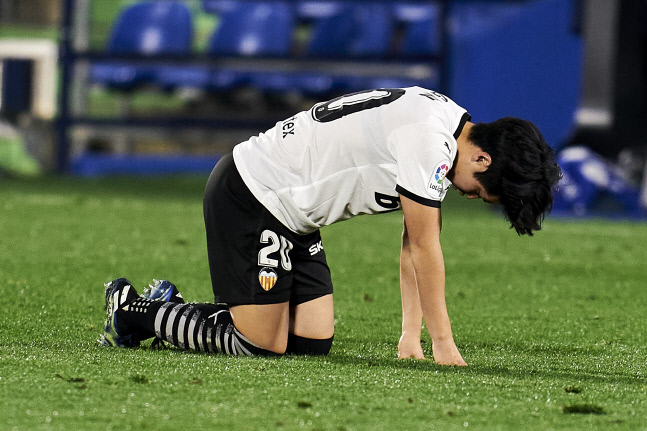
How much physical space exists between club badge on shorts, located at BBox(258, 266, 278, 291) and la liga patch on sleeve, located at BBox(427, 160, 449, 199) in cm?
68

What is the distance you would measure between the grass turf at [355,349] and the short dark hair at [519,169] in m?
0.49

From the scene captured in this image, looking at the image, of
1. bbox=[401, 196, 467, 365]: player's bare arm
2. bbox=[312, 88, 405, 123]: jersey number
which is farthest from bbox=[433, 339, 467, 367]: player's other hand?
bbox=[312, 88, 405, 123]: jersey number

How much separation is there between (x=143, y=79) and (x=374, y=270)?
10.0 metres

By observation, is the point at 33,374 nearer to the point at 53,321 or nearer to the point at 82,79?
the point at 53,321

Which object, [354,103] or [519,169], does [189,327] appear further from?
[519,169]

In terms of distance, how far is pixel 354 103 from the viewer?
294 cm

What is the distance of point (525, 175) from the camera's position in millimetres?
2719

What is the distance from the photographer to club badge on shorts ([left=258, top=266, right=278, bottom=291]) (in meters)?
3.10

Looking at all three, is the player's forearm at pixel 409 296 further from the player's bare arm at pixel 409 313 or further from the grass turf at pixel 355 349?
the grass turf at pixel 355 349

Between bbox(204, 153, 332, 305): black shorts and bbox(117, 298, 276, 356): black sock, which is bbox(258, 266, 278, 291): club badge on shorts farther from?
bbox(117, 298, 276, 356): black sock

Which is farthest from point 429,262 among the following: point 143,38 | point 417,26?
point 143,38

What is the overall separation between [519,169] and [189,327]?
1165 mm

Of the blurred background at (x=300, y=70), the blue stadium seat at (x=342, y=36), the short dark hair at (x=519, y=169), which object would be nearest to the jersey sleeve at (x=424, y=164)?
the short dark hair at (x=519, y=169)

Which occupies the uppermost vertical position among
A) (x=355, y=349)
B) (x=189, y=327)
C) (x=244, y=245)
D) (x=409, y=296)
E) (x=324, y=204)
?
(x=324, y=204)
